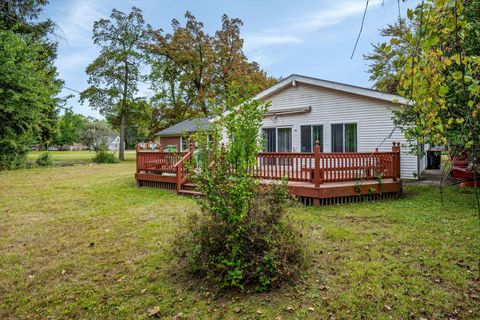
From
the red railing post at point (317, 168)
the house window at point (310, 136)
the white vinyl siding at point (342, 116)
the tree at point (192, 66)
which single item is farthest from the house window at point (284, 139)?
the tree at point (192, 66)

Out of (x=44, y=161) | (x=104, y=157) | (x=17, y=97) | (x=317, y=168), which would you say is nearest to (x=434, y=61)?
(x=317, y=168)

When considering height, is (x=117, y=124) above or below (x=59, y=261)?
above

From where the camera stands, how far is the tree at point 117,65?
1038 inches

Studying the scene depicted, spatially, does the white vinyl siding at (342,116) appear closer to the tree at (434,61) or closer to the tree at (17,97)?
the tree at (434,61)

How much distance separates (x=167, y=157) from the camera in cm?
1012

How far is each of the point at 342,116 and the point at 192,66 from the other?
21.3m

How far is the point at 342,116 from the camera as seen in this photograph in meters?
11.0

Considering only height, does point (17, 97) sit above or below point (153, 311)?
above

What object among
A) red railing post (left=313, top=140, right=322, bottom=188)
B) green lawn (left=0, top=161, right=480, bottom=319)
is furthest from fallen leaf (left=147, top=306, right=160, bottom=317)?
red railing post (left=313, top=140, right=322, bottom=188)

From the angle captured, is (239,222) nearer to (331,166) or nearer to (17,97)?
(331,166)

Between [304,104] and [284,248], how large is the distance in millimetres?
9235

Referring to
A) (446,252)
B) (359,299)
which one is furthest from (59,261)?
(446,252)

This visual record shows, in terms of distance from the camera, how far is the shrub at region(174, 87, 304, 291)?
3.28 metres

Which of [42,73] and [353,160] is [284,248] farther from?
[42,73]
